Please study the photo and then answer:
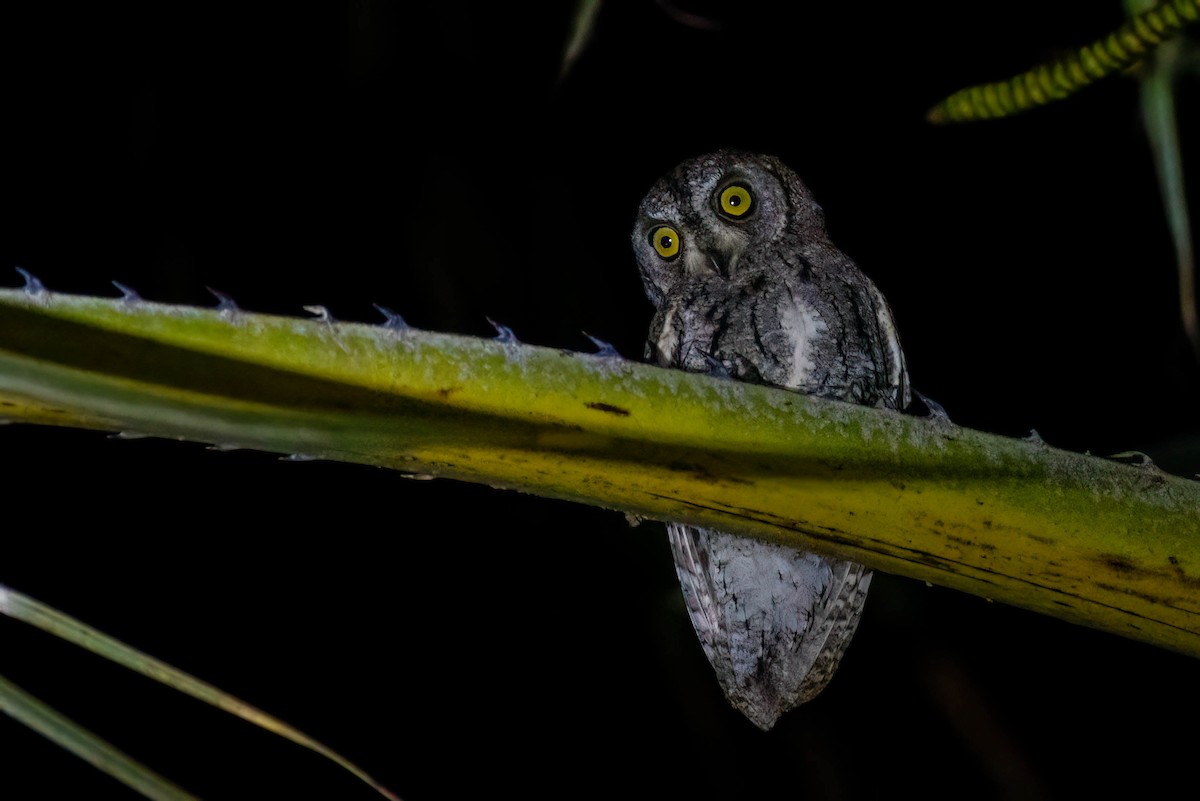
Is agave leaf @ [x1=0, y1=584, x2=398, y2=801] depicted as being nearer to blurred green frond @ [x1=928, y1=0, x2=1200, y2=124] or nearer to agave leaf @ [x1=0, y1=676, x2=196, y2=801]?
agave leaf @ [x1=0, y1=676, x2=196, y2=801]

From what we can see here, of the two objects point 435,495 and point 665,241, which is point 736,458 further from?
point 435,495

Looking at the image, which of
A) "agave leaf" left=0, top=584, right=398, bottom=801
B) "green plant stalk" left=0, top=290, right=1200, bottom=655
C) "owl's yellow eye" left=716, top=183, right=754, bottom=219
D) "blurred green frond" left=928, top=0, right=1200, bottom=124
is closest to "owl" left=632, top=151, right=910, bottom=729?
"owl's yellow eye" left=716, top=183, right=754, bottom=219

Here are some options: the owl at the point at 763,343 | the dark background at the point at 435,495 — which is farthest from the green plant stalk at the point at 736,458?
the dark background at the point at 435,495

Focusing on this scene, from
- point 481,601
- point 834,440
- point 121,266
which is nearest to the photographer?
point 834,440

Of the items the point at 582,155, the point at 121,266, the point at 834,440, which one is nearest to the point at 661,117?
the point at 582,155

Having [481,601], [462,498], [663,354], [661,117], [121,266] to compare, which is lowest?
[481,601]

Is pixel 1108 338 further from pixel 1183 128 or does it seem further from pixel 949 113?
pixel 949 113
